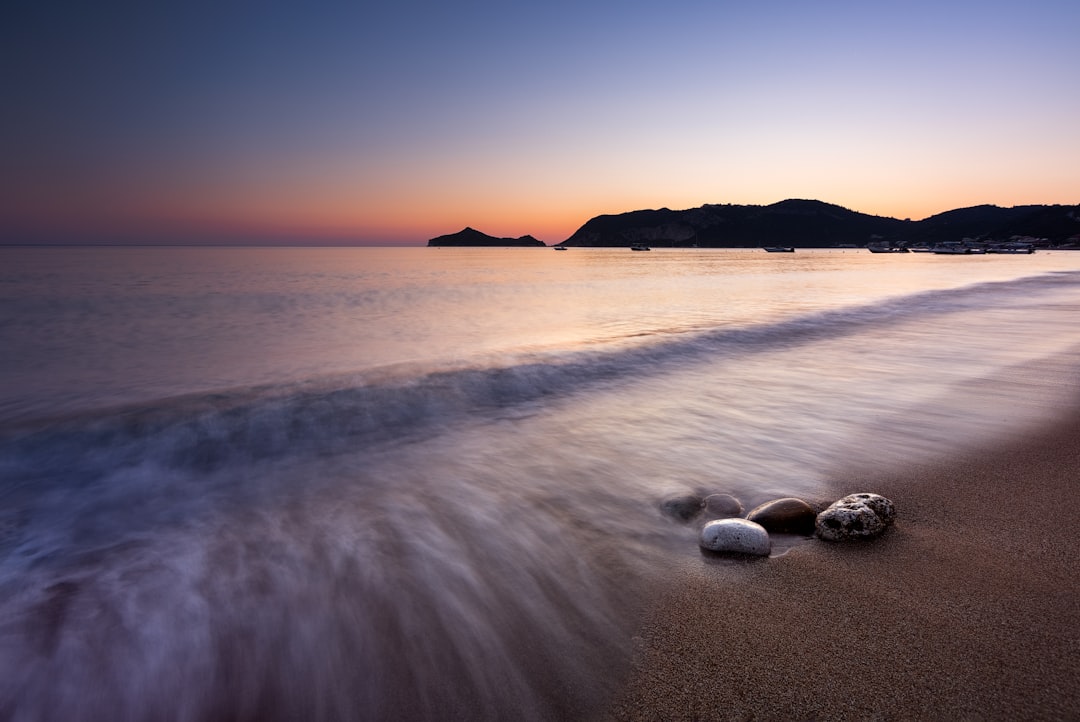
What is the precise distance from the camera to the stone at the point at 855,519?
340cm

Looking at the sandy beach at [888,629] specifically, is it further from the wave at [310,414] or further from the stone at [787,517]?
the wave at [310,414]

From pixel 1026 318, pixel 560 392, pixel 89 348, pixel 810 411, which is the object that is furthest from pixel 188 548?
pixel 1026 318

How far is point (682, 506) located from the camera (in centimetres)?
416

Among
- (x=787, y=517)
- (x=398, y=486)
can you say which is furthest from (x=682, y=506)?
(x=398, y=486)

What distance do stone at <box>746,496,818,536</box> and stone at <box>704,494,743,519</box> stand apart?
11.2 inches

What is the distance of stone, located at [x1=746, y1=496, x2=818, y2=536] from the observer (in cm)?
360

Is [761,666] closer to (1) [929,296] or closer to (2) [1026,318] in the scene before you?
(2) [1026,318]

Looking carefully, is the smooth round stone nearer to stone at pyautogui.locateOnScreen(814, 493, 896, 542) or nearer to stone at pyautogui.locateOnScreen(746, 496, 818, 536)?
stone at pyautogui.locateOnScreen(746, 496, 818, 536)

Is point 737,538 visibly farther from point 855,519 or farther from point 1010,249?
point 1010,249

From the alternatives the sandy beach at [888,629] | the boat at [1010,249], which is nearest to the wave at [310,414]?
the sandy beach at [888,629]

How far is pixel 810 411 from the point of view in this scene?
672 cm

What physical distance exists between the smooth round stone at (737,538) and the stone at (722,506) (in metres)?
0.54

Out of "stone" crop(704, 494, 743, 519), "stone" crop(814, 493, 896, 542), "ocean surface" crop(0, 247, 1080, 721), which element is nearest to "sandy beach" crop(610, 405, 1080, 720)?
"stone" crop(814, 493, 896, 542)

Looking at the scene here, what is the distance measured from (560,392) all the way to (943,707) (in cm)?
663
